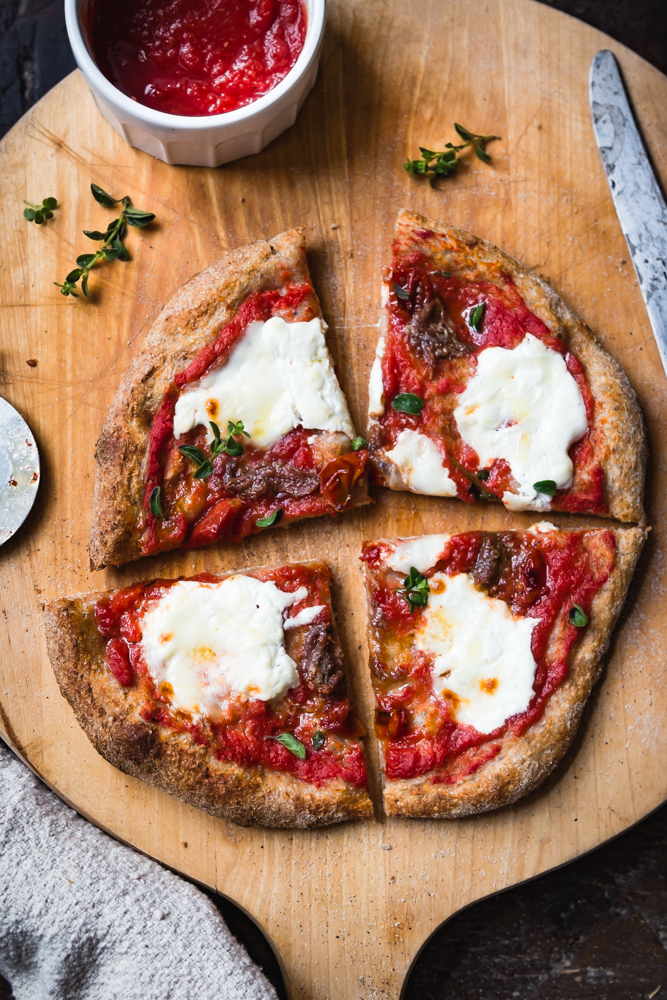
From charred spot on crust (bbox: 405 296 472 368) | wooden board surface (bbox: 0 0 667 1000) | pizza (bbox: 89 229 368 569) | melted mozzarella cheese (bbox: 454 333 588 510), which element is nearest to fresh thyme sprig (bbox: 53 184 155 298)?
wooden board surface (bbox: 0 0 667 1000)

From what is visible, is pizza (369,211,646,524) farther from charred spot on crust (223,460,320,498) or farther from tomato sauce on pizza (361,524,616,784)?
charred spot on crust (223,460,320,498)

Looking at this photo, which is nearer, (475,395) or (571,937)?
(475,395)

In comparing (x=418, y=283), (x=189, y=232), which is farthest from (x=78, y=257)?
(x=418, y=283)

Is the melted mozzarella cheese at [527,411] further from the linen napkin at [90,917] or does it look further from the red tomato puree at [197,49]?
the linen napkin at [90,917]

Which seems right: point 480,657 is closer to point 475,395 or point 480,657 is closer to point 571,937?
point 475,395

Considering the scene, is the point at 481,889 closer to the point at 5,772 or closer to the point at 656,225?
the point at 5,772

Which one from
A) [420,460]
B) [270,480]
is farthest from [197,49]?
[420,460]
